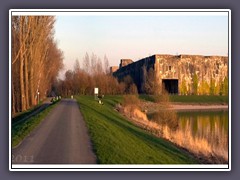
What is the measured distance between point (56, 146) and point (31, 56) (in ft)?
72.1

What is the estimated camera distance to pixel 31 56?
3288cm

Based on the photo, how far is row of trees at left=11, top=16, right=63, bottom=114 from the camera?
88.3 ft

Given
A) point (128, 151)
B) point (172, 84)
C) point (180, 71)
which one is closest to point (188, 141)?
point (128, 151)

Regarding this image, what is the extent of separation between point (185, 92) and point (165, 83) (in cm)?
531

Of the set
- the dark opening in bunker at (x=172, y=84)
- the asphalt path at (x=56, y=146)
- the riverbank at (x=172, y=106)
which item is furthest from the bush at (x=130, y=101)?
the asphalt path at (x=56, y=146)

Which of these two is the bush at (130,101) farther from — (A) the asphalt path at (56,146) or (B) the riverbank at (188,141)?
(A) the asphalt path at (56,146)

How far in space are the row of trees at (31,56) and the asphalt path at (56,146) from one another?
9.62 meters

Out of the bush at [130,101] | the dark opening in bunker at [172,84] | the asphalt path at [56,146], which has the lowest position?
the asphalt path at [56,146]

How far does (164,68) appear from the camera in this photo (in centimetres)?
5362

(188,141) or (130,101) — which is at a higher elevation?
(130,101)

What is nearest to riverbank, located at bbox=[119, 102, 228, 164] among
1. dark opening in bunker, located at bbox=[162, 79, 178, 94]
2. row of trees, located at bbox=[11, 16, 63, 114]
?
row of trees, located at bbox=[11, 16, 63, 114]

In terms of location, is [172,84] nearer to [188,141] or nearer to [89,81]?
[89,81]

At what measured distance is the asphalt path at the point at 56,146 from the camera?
35.4 feet
